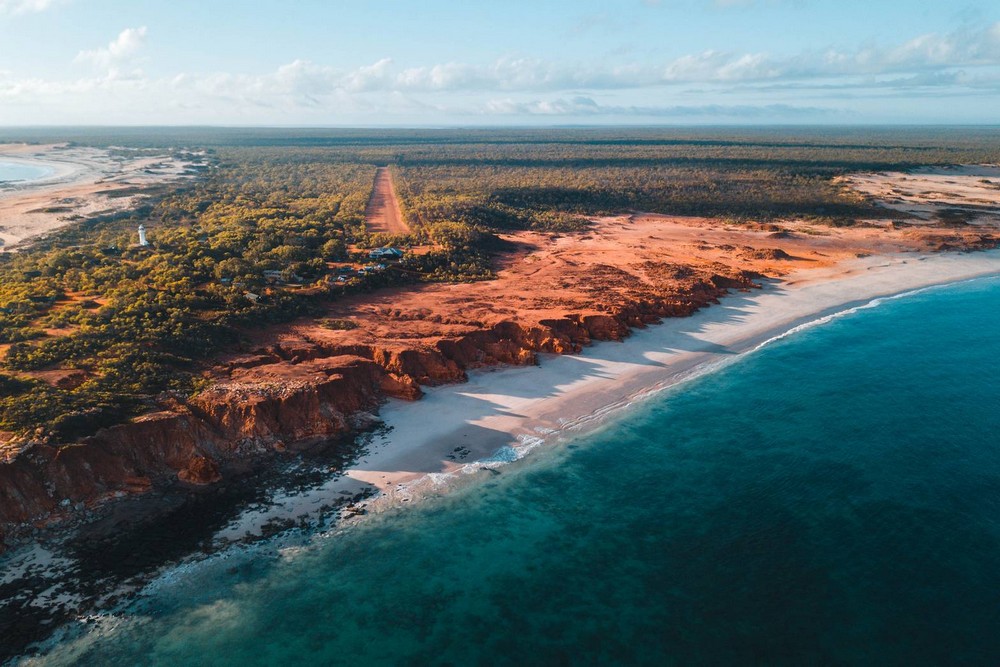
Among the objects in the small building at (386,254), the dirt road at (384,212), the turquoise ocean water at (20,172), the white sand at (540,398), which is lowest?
the white sand at (540,398)

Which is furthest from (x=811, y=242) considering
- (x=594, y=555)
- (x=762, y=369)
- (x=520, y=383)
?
(x=594, y=555)

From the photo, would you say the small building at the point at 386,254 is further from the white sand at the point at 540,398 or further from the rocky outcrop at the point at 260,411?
the white sand at the point at 540,398

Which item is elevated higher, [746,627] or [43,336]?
[43,336]

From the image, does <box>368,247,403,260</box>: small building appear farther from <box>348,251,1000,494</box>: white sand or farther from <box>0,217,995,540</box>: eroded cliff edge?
<box>348,251,1000,494</box>: white sand

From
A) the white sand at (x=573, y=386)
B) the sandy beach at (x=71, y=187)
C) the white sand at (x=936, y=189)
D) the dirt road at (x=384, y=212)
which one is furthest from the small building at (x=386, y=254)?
the white sand at (x=936, y=189)

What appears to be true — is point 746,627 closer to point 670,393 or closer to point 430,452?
point 430,452

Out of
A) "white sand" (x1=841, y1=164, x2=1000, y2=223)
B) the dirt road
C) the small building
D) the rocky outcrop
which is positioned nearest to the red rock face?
the rocky outcrop

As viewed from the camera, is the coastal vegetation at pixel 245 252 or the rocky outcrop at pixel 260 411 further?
the coastal vegetation at pixel 245 252
